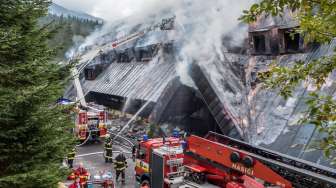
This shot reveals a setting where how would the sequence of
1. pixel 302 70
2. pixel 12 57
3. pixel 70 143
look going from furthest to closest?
pixel 70 143, pixel 12 57, pixel 302 70

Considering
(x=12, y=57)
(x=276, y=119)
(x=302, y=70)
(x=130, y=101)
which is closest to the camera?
(x=302, y=70)

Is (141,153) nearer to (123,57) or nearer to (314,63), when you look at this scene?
(314,63)

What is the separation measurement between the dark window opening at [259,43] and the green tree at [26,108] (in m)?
12.3

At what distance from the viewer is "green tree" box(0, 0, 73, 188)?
5582mm

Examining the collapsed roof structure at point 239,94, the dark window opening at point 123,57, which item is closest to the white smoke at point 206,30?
the collapsed roof structure at point 239,94

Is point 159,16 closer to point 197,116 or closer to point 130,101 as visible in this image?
point 130,101

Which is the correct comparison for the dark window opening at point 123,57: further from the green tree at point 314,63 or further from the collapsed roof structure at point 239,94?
the green tree at point 314,63

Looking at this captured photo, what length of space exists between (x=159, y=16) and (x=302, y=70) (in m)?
27.2

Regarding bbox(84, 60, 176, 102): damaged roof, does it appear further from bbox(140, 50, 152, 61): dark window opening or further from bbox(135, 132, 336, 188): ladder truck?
bbox(135, 132, 336, 188): ladder truck

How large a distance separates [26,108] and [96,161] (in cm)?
1061

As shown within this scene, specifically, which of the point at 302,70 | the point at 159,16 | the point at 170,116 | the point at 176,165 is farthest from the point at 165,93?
the point at 302,70

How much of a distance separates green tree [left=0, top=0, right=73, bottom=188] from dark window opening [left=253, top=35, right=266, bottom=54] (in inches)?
484

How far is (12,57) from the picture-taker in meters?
6.11

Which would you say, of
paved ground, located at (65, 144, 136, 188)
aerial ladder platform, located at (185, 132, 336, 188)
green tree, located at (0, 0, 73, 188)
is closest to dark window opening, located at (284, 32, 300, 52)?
aerial ladder platform, located at (185, 132, 336, 188)
